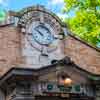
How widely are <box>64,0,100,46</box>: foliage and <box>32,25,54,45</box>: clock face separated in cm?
865

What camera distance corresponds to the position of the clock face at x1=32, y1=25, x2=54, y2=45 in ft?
61.1

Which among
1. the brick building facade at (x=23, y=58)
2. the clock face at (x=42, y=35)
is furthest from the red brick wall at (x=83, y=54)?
the clock face at (x=42, y=35)

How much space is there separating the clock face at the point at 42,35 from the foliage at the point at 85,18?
8.65m

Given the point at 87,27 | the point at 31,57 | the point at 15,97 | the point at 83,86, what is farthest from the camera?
the point at 87,27

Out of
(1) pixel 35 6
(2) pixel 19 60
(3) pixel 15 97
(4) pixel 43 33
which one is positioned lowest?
(3) pixel 15 97

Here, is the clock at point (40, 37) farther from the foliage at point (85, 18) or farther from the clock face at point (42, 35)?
the foliage at point (85, 18)

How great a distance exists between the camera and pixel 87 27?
28.5m

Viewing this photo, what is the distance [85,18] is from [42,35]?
32.2ft

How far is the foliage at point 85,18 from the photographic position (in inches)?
1098

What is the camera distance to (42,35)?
61.4 ft

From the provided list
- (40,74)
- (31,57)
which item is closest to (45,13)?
(31,57)

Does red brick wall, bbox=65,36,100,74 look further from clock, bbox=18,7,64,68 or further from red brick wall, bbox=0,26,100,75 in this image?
clock, bbox=18,7,64,68

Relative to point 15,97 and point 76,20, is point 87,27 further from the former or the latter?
point 15,97

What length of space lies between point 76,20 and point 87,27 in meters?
0.88
